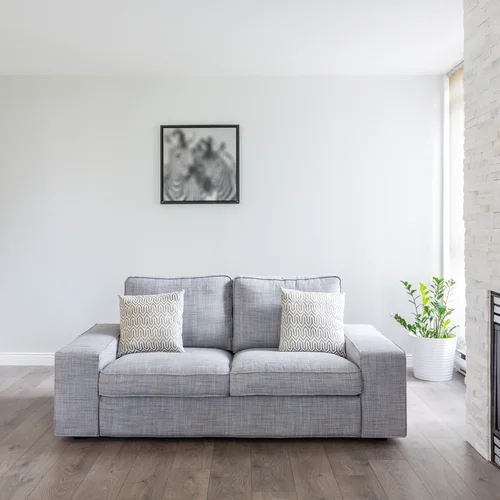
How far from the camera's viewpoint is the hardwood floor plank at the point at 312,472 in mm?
2453

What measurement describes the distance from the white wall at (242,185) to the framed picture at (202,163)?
92 millimetres

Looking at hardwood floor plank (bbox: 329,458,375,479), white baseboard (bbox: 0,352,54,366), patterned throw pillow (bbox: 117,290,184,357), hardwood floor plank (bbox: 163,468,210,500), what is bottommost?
hardwood floor plank (bbox: 163,468,210,500)

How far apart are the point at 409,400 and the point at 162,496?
210 cm

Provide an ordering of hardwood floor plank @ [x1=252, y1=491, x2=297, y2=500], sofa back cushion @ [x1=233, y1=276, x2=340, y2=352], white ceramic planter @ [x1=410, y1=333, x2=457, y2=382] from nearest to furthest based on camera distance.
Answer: hardwood floor plank @ [x1=252, y1=491, x2=297, y2=500] → sofa back cushion @ [x1=233, y1=276, x2=340, y2=352] → white ceramic planter @ [x1=410, y1=333, x2=457, y2=382]

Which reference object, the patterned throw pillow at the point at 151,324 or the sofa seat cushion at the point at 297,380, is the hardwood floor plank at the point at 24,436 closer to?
the patterned throw pillow at the point at 151,324

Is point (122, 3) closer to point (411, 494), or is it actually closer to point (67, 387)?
point (67, 387)

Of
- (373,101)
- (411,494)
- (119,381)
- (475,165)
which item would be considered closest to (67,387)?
(119,381)

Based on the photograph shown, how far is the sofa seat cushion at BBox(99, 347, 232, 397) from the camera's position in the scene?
9.93ft

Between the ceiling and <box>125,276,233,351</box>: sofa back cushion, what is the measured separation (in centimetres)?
177

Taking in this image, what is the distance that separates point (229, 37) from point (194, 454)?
284cm

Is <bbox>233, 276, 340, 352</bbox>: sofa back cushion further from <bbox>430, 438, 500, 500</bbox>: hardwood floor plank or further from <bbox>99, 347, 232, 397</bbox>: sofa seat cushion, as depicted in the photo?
<bbox>430, 438, 500, 500</bbox>: hardwood floor plank

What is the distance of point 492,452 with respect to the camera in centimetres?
276

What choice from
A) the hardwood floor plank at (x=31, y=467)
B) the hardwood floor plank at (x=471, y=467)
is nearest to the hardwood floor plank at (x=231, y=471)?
the hardwood floor plank at (x=31, y=467)

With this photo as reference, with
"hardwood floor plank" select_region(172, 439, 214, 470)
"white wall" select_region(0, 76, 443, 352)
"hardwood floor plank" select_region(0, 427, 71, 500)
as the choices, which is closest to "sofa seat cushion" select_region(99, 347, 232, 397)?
"hardwood floor plank" select_region(172, 439, 214, 470)
